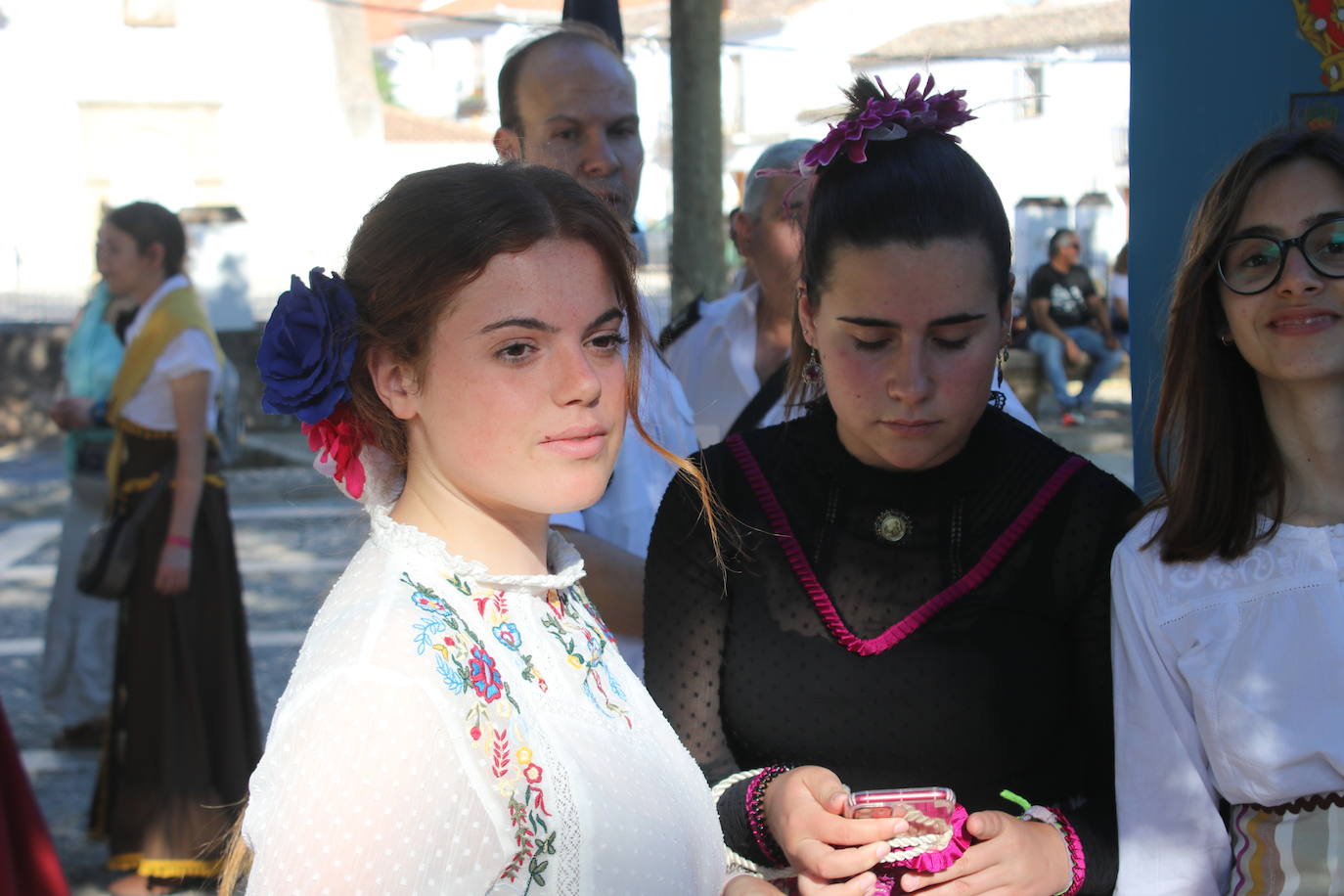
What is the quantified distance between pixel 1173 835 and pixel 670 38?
690 centimetres

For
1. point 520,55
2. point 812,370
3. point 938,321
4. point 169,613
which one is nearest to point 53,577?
point 169,613

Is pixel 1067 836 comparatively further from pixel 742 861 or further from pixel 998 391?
pixel 998 391

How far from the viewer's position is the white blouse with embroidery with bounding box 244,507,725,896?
1.32 meters

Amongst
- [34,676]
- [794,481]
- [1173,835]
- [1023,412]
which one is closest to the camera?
[1173,835]

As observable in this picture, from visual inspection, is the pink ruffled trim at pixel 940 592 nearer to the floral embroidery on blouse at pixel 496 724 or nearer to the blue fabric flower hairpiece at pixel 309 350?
the floral embroidery on blouse at pixel 496 724

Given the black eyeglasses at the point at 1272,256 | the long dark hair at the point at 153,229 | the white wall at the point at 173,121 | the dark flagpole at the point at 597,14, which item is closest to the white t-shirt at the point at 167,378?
the long dark hair at the point at 153,229

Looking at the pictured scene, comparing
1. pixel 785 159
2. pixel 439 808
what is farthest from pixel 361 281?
pixel 785 159

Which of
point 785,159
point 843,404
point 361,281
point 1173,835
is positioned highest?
point 785,159

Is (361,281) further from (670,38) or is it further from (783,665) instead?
(670,38)

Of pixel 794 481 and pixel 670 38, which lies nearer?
pixel 794 481

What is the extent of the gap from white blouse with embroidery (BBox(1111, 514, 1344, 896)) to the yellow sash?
12.4ft

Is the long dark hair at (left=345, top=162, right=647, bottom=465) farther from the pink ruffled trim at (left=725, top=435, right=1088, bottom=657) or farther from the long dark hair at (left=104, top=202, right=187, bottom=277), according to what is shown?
the long dark hair at (left=104, top=202, right=187, bottom=277)

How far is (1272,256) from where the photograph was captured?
73.0 inches

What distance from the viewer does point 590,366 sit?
5.37 feet
